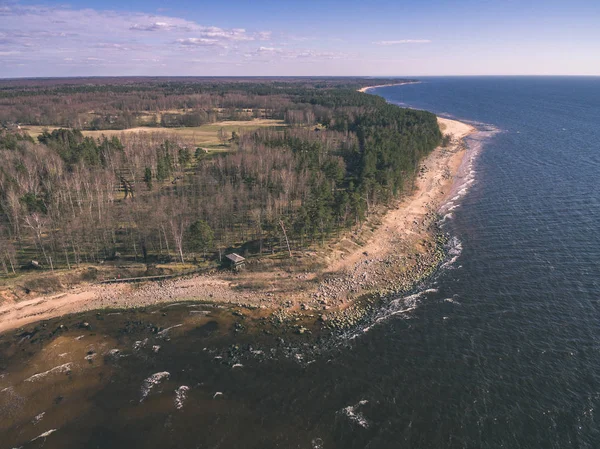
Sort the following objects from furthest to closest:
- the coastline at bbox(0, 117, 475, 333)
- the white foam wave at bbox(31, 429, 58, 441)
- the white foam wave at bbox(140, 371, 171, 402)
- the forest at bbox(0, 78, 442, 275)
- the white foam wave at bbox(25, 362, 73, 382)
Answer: the forest at bbox(0, 78, 442, 275)
the coastline at bbox(0, 117, 475, 333)
the white foam wave at bbox(25, 362, 73, 382)
the white foam wave at bbox(140, 371, 171, 402)
the white foam wave at bbox(31, 429, 58, 441)

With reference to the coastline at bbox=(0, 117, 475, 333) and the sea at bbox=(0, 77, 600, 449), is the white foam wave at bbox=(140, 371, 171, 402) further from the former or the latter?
the coastline at bbox=(0, 117, 475, 333)

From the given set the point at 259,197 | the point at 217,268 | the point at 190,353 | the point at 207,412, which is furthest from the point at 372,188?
the point at 207,412

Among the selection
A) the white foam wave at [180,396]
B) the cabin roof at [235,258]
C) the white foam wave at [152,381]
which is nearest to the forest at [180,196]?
the cabin roof at [235,258]

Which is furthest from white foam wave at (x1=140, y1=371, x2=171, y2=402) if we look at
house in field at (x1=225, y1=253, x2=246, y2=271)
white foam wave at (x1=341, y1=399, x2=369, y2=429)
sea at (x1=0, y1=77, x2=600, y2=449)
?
house in field at (x1=225, y1=253, x2=246, y2=271)

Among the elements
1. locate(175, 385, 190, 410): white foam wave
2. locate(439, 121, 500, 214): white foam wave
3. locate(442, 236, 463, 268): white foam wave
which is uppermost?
locate(439, 121, 500, 214): white foam wave

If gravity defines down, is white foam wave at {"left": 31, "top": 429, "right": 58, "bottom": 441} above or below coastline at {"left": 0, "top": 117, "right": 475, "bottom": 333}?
below

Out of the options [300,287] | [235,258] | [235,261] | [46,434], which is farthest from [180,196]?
[46,434]
